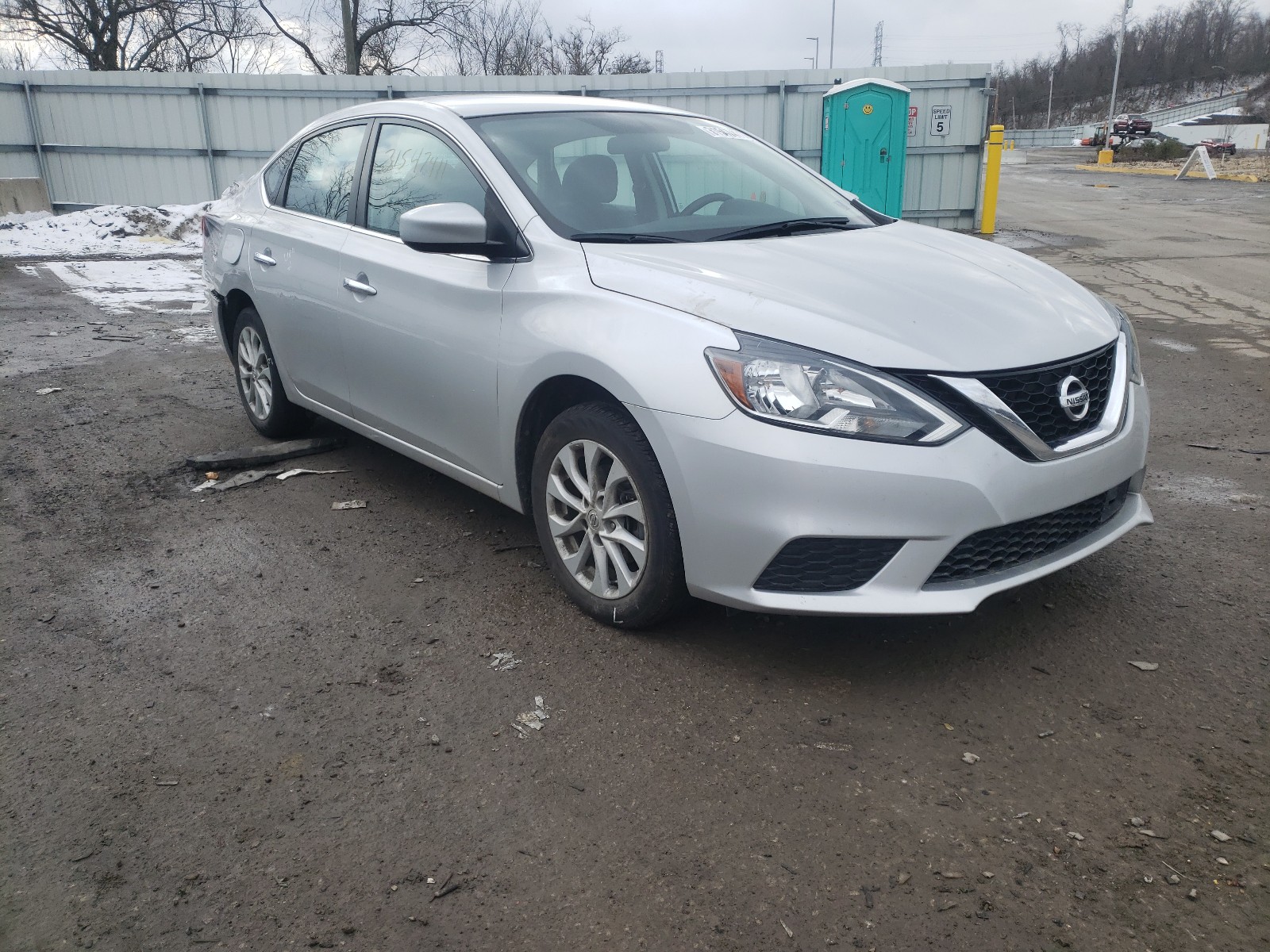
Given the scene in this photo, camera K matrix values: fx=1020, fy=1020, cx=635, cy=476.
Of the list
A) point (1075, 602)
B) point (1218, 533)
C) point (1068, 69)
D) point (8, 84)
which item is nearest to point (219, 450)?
point (1075, 602)

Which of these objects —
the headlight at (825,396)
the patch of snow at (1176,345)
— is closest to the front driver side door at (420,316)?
the headlight at (825,396)

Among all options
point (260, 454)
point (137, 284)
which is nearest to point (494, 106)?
point (260, 454)

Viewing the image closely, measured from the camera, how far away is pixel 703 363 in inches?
112

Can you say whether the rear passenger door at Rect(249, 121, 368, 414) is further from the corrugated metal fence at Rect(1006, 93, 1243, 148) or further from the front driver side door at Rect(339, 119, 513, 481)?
the corrugated metal fence at Rect(1006, 93, 1243, 148)

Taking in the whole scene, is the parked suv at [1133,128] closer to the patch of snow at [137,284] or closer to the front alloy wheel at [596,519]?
the patch of snow at [137,284]

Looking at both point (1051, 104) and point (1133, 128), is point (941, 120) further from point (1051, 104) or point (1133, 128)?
point (1051, 104)

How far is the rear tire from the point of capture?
16.9ft

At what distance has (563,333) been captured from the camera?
3.21 metres

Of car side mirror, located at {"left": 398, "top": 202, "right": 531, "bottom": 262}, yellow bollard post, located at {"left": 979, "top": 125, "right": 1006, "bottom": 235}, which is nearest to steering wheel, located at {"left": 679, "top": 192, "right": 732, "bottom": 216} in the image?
car side mirror, located at {"left": 398, "top": 202, "right": 531, "bottom": 262}

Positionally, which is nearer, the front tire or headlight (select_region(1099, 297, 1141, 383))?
the front tire

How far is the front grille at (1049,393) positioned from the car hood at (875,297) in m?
0.04

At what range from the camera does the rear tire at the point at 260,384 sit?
514 centimetres

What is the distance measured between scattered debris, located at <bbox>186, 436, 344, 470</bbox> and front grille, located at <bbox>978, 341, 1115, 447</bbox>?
362cm

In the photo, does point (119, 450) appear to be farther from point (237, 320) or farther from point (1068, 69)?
point (1068, 69)
